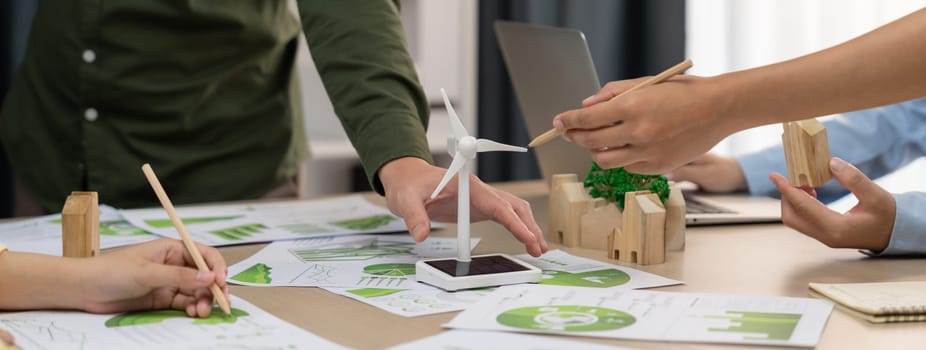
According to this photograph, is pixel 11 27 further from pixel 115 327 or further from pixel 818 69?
pixel 818 69

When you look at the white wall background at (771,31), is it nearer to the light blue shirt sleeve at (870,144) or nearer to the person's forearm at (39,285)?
the light blue shirt sleeve at (870,144)

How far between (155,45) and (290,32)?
0.79 feet

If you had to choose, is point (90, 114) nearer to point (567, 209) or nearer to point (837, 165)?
point (567, 209)

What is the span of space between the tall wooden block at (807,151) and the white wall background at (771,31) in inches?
44.4

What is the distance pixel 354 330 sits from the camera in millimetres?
724

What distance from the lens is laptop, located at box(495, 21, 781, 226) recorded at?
123 centimetres

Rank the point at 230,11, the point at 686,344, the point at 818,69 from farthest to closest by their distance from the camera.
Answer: the point at 230,11 < the point at 818,69 < the point at 686,344

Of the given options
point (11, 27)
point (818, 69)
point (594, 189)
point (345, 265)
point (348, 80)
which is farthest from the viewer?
point (11, 27)

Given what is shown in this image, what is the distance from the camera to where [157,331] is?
2.32 ft

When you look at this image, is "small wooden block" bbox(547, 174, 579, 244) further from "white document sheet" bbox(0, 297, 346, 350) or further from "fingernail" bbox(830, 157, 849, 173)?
"white document sheet" bbox(0, 297, 346, 350)

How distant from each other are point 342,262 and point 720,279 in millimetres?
370

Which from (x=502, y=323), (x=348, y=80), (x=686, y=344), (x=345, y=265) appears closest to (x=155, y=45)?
(x=348, y=80)

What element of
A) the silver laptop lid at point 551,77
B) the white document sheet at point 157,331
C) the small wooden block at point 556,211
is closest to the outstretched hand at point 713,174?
the silver laptop lid at point 551,77

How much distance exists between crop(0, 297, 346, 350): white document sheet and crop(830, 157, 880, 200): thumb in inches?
22.0
